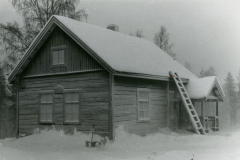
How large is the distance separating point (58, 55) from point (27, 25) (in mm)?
10537

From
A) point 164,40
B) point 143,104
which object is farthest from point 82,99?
point 164,40

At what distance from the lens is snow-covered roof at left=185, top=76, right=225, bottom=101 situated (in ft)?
58.0

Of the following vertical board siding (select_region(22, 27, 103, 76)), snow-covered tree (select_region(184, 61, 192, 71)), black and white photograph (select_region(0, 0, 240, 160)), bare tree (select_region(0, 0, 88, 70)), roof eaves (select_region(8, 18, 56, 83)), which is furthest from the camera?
snow-covered tree (select_region(184, 61, 192, 71))

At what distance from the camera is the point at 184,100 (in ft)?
54.6

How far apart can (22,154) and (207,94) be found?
1051 centimetres

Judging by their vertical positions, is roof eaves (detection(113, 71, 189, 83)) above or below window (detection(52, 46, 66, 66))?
below

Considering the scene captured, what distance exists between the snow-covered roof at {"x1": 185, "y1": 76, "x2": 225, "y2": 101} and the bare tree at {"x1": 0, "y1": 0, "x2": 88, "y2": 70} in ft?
38.9

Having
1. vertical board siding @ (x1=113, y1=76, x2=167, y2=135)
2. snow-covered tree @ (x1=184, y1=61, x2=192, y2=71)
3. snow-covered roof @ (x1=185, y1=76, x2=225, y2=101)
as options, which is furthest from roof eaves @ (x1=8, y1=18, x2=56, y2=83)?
snow-covered tree @ (x1=184, y1=61, x2=192, y2=71)

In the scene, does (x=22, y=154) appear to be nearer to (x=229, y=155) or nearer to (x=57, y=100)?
(x=57, y=100)

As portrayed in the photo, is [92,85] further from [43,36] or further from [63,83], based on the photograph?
[43,36]

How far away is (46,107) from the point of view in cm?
1673

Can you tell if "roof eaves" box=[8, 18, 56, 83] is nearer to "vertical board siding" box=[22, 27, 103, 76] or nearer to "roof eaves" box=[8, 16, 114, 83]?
"roof eaves" box=[8, 16, 114, 83]

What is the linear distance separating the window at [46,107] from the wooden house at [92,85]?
0.05m

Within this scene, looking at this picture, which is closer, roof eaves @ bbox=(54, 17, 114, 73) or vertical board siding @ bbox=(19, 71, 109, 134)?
roof eaves @ bbox=(54, 17, 114, 73)
